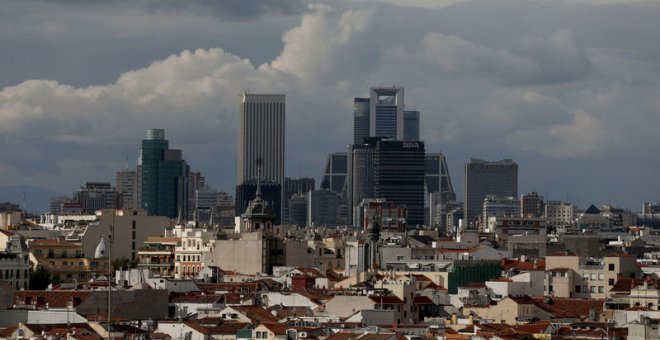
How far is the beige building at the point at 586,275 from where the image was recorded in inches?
5207

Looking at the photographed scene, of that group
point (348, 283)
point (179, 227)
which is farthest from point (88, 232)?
point (348, 283)

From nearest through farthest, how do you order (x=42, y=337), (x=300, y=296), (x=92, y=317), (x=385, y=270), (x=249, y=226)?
(x=42, y=337)
(x=92, y=317)
(x=300, y=296)
(x=385, y=270)
(x=249, y=226)

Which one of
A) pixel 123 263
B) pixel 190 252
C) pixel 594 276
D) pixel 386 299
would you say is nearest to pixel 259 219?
pixel 190 252

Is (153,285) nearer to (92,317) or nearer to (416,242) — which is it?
(92,317)

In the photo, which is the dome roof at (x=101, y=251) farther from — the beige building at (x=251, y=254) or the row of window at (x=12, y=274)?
the row of window at (x=12, y=274)

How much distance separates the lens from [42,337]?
87812mm

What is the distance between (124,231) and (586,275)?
50.3 metres

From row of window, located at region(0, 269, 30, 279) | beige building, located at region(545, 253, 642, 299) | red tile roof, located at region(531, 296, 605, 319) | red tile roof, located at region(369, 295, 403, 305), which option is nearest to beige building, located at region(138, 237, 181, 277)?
row of window, located at region(0, 269, 30, 279)

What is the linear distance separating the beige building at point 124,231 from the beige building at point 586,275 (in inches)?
1514

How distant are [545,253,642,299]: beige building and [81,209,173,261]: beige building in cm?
3846

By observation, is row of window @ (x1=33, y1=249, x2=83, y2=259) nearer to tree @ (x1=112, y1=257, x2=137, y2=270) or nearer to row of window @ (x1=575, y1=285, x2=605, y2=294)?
tree @ (x1=112, y1=257, x2=137, y2=270)

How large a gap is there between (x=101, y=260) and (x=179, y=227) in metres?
29.5

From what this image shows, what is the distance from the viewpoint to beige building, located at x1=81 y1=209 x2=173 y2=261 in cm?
16871

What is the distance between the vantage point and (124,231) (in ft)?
578
